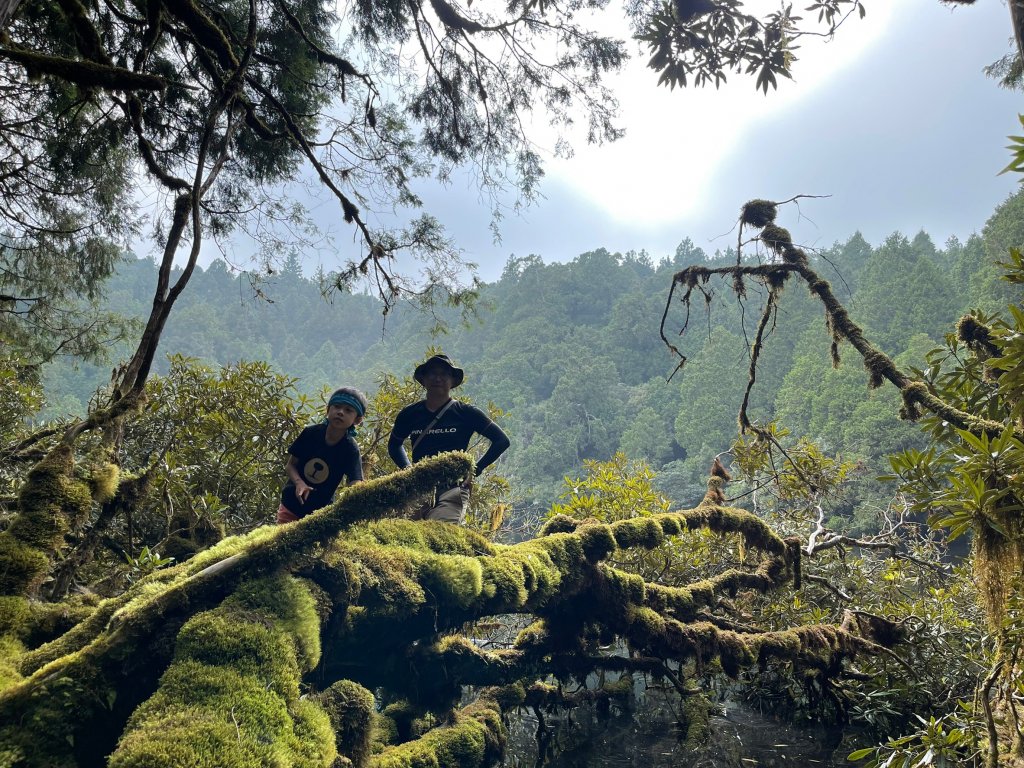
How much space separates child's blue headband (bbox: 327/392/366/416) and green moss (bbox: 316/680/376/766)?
1.75 meters

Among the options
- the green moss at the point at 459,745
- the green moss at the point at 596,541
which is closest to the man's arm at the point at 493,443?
the green moss at the point at 596,541

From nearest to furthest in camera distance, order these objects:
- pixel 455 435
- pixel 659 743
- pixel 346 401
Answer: pixel 346 401, pixel 455 435, pixel 659 743

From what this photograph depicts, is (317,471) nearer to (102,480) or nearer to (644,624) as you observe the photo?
(102,480)

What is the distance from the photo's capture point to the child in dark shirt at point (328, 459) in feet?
13.1

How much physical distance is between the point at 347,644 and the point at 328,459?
54.3 inches

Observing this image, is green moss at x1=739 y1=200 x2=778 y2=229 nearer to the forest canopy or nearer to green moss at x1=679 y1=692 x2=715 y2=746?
the forest canopy

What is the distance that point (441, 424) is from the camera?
→ 15.4 ft

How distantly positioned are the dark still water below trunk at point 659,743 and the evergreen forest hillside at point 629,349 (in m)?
13.8

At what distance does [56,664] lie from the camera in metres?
2.18

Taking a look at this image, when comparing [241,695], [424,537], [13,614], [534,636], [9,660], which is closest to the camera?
[241,695]

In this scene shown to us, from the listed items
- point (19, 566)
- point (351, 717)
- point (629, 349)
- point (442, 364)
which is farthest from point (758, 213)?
point (629, 349)

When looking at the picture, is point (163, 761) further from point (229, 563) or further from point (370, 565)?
point (370, 565)

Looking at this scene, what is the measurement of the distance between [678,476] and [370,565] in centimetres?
4713

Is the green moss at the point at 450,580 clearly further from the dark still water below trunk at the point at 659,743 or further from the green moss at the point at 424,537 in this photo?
the dark still water below trunk at the point at 659,743
